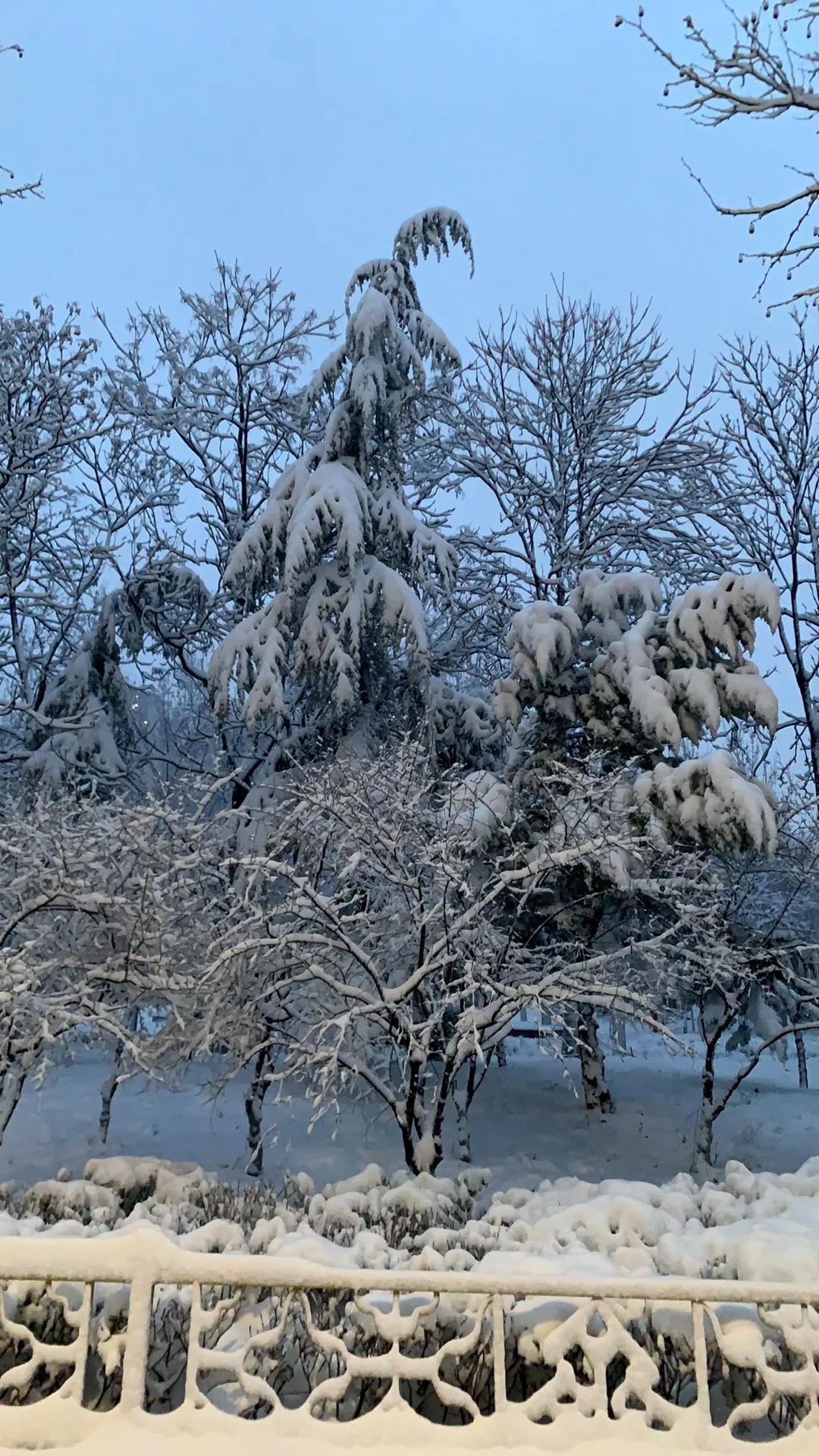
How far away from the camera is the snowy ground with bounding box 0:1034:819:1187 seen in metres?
10.4

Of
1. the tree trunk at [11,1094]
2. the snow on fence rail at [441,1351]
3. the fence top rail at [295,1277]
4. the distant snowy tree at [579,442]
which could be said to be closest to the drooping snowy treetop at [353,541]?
the distant snowy tree at [579,442]

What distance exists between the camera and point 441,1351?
3.62 m

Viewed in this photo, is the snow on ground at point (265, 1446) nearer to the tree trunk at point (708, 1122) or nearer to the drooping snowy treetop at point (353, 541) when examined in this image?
the tree trunk at point (708, 1122)

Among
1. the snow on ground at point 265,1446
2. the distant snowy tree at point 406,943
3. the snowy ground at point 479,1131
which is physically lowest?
the snowy ground at point 479,1131

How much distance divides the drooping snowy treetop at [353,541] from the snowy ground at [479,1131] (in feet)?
16.6

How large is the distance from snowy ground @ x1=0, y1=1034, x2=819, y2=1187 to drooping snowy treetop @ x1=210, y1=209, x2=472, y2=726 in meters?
5.05

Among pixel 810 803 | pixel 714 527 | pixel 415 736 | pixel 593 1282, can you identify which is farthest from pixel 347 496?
pixel 593 1282

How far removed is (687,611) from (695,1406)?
27.7 ft

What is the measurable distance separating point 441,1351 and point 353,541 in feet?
30.4

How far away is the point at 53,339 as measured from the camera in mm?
13234

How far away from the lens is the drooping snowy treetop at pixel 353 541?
462 inches

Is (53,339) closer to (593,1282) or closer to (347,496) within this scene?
(347,496)

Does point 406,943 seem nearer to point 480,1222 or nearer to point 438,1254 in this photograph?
point 480,1222

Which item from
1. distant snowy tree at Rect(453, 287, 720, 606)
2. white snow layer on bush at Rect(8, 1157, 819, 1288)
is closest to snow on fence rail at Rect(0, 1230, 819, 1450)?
white snow layer on bush at Rect(8, 1157, 819, 1288)
